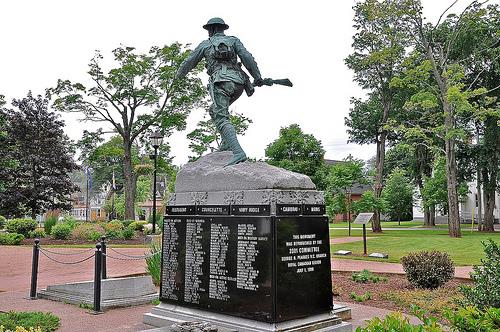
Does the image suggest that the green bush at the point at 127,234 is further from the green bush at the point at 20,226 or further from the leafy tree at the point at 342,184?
Answer: the leafy tree at the point at 342,184

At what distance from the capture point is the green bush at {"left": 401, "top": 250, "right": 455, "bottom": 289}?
38.0ft

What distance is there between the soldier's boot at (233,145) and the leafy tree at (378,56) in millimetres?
23343

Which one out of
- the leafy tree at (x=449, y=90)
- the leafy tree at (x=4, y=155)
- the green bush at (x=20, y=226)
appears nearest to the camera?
the leafy tree at (x=4, y=155)

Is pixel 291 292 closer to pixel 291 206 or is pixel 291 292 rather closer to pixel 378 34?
pixel 291 206

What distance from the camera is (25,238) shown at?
2933cm

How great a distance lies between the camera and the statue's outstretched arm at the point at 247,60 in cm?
802

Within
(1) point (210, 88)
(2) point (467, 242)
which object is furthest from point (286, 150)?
(1) point (210, 88)

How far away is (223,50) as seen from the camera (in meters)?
7.93

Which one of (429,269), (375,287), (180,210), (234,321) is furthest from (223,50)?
(375,287)

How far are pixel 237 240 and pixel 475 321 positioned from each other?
3640mm

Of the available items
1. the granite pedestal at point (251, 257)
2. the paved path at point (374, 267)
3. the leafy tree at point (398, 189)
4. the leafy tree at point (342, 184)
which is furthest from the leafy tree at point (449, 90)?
the granite pedestal at point (251, 257)

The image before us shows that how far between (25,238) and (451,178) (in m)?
26.2

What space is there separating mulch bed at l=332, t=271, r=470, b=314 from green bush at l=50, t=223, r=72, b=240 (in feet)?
62.3

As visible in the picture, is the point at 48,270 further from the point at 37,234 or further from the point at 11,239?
the point at 37,234
